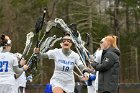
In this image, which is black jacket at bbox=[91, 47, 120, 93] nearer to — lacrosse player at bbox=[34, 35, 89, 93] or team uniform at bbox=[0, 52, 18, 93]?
lacrosse player at bbox=[34, 35, 89, 93]

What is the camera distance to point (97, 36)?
108 ft

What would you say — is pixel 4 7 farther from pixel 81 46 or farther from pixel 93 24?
pixel 81 46

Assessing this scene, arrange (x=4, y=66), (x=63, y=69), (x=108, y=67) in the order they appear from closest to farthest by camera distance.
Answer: (x=4, y=66) → (x=108, y=67) → (x=63, y=69)

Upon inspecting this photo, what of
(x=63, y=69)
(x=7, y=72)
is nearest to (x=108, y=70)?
(x=63, y=69)

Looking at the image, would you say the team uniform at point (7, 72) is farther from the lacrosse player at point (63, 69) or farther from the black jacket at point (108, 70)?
the black jacket at point (108, 70)

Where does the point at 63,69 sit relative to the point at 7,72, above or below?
above

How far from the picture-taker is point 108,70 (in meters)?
9.48

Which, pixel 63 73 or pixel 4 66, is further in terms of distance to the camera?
pixel 63 73

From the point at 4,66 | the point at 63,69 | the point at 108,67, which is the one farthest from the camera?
the point at 63,69

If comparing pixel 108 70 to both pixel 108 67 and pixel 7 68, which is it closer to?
pixel 108 67

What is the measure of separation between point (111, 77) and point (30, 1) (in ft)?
85.5

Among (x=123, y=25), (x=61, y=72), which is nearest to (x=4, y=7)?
(x=123, y=25)

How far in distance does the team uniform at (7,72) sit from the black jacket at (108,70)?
1.70 m

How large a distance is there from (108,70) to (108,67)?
0.35 feet
